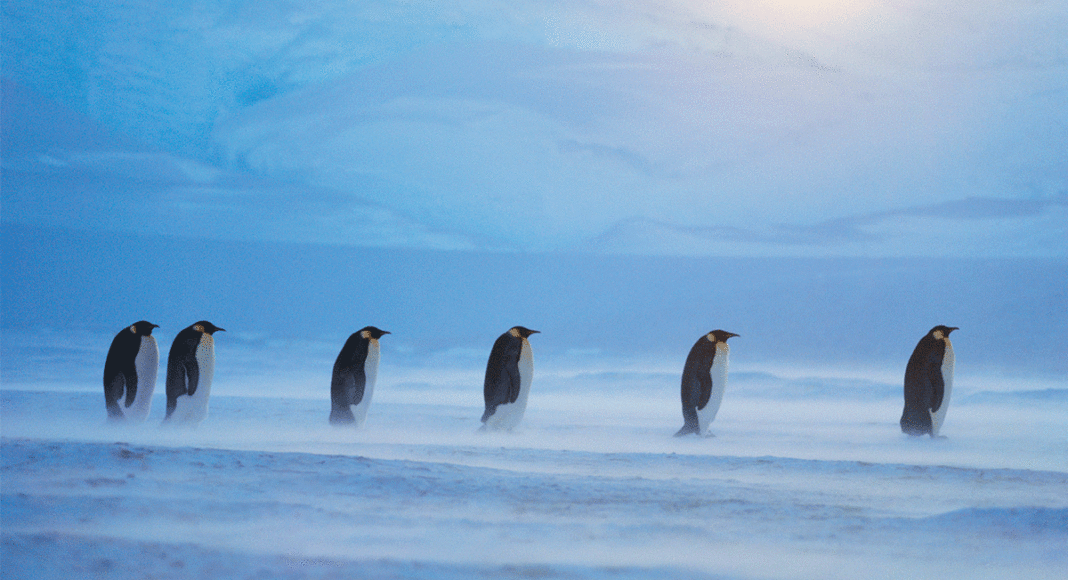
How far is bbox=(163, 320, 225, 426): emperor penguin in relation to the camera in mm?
4973

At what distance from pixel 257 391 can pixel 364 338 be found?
2716 mm

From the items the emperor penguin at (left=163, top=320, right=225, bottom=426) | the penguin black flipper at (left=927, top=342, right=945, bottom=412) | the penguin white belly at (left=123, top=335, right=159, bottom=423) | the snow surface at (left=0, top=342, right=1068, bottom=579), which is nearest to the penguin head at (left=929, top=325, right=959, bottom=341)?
the penguin black flipper at (left=927, top=342, right=945, bottom=412)

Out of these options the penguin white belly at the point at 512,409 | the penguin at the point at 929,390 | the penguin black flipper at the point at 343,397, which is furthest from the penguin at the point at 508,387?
the penguin at the point at 929,390

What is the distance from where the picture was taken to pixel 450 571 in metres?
2.79

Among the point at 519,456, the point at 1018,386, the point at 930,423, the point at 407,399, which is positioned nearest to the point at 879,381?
the point at 1018,386

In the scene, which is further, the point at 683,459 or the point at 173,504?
the point at 683,459

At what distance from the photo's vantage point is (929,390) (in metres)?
5.23

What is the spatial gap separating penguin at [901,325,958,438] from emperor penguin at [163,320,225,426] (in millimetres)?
4357

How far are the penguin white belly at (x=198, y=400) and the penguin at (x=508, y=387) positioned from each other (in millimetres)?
1690

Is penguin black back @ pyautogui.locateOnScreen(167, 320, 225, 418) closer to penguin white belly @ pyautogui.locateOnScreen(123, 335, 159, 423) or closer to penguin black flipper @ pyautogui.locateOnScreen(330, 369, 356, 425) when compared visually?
penguin white belly @ pyautogui.locateOnScreen(123, 335, 159, 423)

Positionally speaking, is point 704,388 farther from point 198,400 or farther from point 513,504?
point 198,400

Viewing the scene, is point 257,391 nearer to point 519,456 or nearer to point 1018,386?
point 519,456

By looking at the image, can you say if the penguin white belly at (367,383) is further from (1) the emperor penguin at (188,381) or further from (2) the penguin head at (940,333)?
(2) the penguin head at (940,333)

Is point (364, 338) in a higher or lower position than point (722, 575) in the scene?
higher
